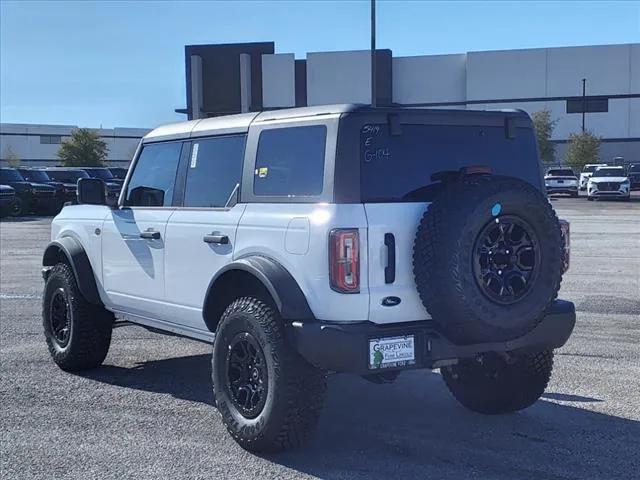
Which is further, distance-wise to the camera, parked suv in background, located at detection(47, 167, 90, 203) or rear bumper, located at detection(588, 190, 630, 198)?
rear bumper, located at detection(588, 190, 630, 198)

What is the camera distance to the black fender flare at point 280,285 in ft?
15.4

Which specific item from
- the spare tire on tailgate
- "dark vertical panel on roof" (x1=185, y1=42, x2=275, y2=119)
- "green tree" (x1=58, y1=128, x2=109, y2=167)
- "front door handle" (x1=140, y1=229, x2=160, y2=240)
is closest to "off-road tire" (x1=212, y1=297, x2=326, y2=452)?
the spare tire on tailgate

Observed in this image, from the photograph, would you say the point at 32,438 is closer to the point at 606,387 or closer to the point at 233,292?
the point at 233,292

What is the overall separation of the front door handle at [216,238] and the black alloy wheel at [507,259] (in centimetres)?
167

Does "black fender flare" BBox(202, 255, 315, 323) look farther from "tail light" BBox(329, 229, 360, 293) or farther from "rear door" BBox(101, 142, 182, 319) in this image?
"rear door" BBox(101, 142, 182, 319)

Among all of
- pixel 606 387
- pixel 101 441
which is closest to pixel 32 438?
pixel 101 441

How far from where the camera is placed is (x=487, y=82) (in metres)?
65.2

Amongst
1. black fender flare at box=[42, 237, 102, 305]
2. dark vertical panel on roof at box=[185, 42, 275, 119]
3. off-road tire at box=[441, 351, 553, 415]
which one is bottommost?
off-road tire at box=[441, 351, 553, 415]

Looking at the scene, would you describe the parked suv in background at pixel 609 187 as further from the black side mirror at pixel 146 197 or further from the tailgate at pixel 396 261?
the tailgate at pixel 396 261

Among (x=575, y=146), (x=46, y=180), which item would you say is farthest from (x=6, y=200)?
(x=575, y=146)

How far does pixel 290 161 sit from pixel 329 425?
1855 mm

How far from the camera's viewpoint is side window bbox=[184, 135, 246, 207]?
558 cm

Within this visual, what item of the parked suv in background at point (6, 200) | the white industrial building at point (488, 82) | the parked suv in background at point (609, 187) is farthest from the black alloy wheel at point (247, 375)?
the white industrial building at point (488, 82)

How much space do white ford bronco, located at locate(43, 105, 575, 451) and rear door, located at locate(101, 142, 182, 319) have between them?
312 mm
